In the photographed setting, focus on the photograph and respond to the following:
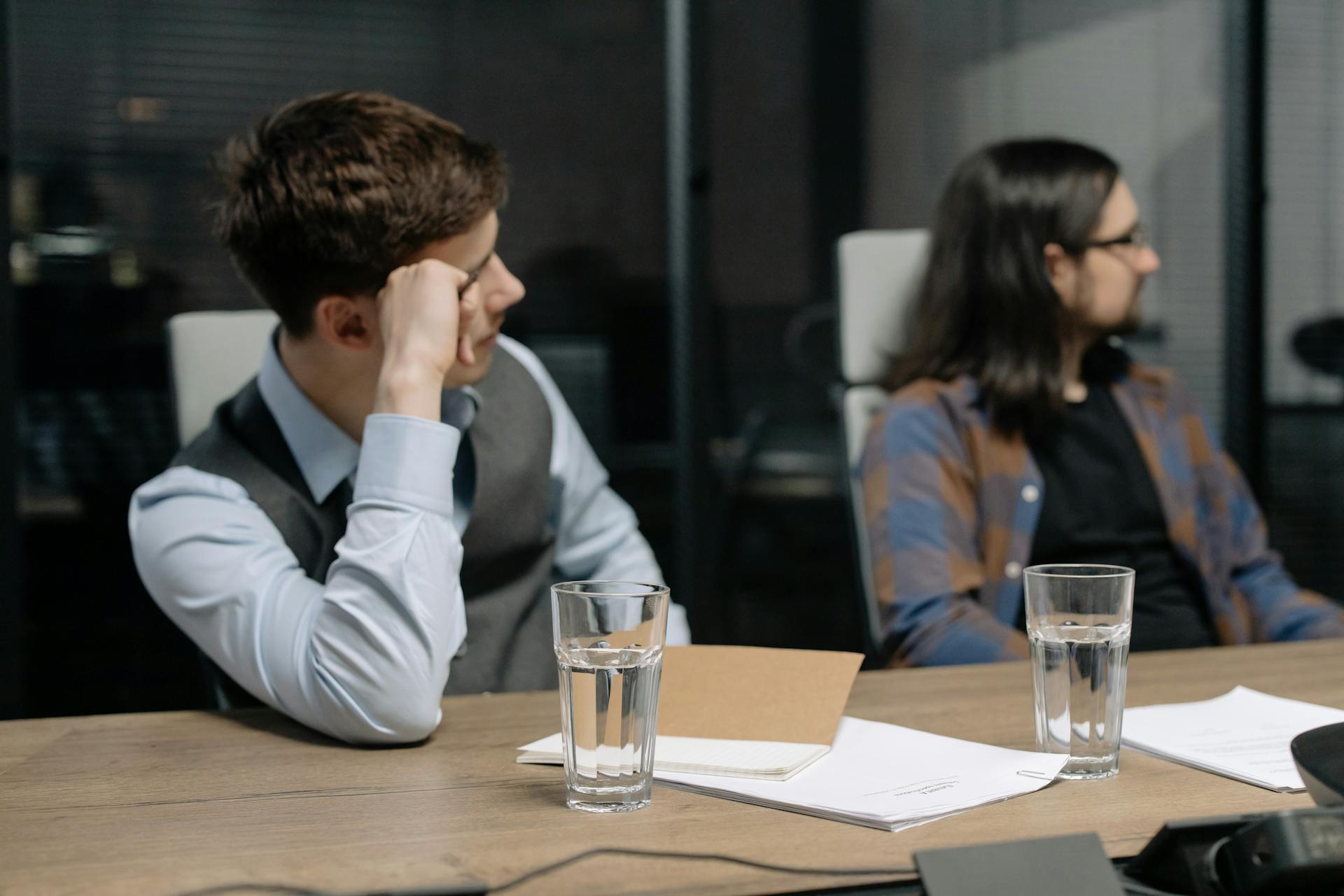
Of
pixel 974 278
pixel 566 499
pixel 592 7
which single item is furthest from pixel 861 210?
pixel 566 499

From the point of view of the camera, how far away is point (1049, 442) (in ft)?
5.84

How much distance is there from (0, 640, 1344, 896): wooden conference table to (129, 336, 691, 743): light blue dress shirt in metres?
0.04

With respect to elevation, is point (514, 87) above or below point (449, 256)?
above

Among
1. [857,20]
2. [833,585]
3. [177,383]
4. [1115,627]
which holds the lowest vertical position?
[833,585]

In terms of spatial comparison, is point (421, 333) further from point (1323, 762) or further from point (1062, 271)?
point (1062, 271)

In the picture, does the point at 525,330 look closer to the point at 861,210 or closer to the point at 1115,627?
the point at 861,210

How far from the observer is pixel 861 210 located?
2771 mm

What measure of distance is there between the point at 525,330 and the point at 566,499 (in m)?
1.15

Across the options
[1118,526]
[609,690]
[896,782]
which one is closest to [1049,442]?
[1118,526]

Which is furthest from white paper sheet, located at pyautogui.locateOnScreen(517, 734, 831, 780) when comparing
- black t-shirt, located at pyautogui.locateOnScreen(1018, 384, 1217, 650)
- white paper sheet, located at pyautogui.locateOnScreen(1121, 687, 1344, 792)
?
black t-shirt, located at pyautogui.locateOnScreen(1018, 384, 1217, 650)

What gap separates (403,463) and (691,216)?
173 centimetres

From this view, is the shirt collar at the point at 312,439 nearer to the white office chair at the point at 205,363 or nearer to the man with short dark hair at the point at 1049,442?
the white office chair at the point at 205,363

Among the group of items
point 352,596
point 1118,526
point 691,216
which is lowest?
point 1118,526

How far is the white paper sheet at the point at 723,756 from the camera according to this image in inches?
31.1
